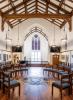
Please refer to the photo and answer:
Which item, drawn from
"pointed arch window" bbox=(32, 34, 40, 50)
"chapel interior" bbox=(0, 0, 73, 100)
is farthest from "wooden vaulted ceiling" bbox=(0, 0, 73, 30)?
"pointed arch window" bbox=(32, 34, 40, 50)

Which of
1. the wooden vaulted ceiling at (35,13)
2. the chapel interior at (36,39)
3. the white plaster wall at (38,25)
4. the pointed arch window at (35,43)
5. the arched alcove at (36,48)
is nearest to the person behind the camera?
the chapel interior at (36,39)

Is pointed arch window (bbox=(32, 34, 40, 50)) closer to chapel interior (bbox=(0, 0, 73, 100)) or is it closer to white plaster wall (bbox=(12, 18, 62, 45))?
chapel interior (bbox=(0, 0, 73, 100))

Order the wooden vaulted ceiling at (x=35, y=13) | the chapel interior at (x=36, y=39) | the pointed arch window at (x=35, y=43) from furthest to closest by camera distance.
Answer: the pointed arch window at (x=35, y=43) → the wooden vaulted ceiling at (x=35, y=13) → the chapel interior at (x=36, y=39)

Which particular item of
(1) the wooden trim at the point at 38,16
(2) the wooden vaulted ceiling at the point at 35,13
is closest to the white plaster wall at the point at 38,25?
(2) the wooden vaulted ceiling at the point at 35,13

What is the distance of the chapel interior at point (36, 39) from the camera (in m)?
13.5

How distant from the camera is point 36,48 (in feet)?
93.6

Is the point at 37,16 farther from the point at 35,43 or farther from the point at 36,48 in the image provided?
the point at 36,48

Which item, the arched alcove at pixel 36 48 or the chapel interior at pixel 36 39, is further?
the arched alcove at pixel 36 48

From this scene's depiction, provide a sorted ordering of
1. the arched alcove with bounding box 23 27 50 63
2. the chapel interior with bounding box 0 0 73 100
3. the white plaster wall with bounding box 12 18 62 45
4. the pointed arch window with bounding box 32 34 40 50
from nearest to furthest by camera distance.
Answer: the chapel interior with bounding box 0 0 73 100 → the white plaster wall with bounding box 12 18 62 45 → the arched alcove with bounding box 23 27 50 63 → the pointed arch window with bounding box 32 34 40 50

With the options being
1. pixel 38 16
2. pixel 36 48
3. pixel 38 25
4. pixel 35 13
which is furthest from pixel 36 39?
pixel 38 16

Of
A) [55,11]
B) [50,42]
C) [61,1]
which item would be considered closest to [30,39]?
[50,42]

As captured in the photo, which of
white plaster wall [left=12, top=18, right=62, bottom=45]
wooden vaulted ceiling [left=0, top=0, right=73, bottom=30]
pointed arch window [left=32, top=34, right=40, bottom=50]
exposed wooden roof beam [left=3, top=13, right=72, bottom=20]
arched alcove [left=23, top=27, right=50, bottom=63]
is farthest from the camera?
pointed arch window [left=32, top=34, right=40, bottom=50]

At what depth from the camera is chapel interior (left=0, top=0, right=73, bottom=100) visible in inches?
531

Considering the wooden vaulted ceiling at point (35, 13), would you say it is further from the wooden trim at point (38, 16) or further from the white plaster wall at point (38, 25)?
the white plaster wall at point (38, 25)
